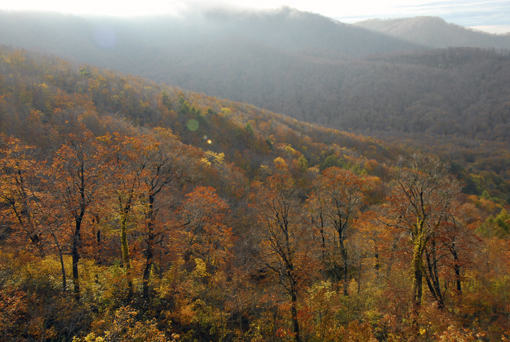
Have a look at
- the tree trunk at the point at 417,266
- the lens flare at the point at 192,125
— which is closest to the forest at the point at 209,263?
the tree trunk at the point at 417,266

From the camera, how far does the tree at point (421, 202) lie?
51.2 ft

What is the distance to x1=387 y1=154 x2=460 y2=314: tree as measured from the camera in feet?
51.2

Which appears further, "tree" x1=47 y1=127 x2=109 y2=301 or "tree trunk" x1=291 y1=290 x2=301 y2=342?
"tree trunk" x1=291 y1=290 x2=301 y2=342

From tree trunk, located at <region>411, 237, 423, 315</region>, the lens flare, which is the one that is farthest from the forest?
the lens flare

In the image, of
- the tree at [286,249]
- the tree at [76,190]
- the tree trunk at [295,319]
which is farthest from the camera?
the tree at [286,249]

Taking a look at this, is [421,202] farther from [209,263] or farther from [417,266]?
[209,263]

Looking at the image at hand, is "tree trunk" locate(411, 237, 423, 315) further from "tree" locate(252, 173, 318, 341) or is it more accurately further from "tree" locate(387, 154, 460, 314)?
"tree" locate(252, 173, 318, 341)

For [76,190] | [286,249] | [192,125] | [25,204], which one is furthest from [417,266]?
[192,125]

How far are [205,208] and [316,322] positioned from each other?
49.1 feet

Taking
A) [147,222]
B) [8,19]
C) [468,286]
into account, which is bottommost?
[468,286]

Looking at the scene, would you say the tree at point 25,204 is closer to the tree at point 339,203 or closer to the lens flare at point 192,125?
the tree at point 339,203

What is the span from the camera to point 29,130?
36875 millimetres

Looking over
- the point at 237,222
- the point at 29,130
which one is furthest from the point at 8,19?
the point at 237,222

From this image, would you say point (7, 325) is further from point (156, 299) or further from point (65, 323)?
point (156, 299)
